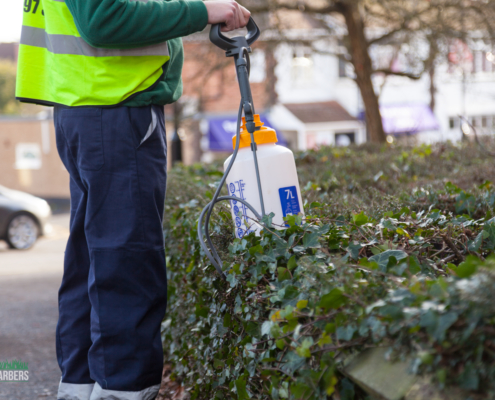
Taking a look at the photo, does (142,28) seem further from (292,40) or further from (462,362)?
(292,40)

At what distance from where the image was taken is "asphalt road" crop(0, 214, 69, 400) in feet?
9.82

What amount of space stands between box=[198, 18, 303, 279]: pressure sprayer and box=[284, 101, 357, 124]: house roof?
2422cm

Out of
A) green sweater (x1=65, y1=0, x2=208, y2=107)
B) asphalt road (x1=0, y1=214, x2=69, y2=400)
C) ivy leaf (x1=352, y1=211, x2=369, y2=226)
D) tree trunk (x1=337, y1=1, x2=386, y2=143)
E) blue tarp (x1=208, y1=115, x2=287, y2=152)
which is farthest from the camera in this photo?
blue tarp (x1=208, y1=115, x2=287, y2=152)

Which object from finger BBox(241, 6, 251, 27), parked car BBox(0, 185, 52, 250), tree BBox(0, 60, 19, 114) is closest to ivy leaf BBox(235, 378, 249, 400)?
finger BBox(241, 6, 251, 27)

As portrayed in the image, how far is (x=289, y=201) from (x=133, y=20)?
810 millimetres

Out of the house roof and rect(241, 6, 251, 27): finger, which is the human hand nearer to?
rect(241, 6, 251, 27): finger

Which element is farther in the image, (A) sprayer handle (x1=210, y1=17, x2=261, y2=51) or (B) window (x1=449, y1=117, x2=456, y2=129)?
(B) window (x1=449, y1=117, x2=456, y2=129)

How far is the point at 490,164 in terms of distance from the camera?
4.14 meters

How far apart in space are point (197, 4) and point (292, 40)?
857cm

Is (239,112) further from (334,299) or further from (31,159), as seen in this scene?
(31,159)

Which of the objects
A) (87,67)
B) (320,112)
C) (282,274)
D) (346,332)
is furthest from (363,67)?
(320,112)

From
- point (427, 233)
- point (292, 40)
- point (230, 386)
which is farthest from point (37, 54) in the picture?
point (292, 40)

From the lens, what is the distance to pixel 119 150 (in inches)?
76.2

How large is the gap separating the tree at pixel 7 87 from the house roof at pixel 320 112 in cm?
2289
